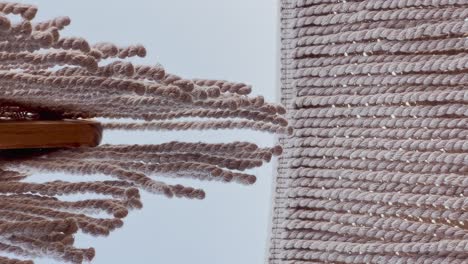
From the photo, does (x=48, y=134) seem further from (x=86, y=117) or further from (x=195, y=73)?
(x=195, y=73)

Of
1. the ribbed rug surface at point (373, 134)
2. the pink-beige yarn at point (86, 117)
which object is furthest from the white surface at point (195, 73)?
the pink-beige yarn at point (86, 117)

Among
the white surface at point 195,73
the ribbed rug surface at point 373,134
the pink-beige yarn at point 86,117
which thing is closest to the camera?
the pink-beige yarn at point 86,117

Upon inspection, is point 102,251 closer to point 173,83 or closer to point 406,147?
point 406,147

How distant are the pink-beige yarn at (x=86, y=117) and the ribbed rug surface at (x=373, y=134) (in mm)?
195

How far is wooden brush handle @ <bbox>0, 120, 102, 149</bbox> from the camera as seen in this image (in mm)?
593

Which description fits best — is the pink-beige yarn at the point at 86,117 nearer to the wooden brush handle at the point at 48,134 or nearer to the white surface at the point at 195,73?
the wooden brush handle at the point at 48,134

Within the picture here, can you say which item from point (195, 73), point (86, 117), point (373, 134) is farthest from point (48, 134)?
point (195, 73)

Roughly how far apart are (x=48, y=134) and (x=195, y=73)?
63cm

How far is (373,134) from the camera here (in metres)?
0.87

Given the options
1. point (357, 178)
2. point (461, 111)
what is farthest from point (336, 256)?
point (461, 111)

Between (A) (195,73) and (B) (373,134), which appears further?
(A) (195,73)

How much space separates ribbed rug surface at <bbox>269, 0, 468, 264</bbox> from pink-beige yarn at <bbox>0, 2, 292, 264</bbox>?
0.20 meters

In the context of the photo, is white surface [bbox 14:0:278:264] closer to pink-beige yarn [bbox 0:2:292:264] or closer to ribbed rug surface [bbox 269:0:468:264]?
ribbed rug surface [bbox 269:0:468:264]

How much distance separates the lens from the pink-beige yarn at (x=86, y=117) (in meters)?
0.52
